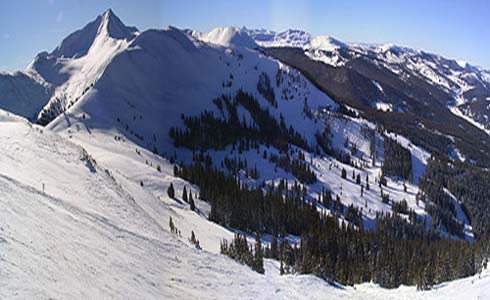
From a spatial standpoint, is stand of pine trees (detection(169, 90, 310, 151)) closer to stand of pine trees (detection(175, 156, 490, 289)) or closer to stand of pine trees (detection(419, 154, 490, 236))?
stand of pine trees (detection(175, 156, 490, 289))

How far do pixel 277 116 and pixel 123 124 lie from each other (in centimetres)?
8266

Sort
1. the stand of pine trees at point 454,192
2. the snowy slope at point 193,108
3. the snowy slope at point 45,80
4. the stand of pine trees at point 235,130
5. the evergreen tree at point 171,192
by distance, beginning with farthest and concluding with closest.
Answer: the snowy slope at point 45,80 → the stand of pine trees at point 454,192 → the stand of pine trees at point 235,130 → the snowy slope at point 193,108 → the evergreen tree at point 171,192

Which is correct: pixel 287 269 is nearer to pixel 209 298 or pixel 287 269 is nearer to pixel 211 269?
pixel 211 269

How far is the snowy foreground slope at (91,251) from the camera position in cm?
1611

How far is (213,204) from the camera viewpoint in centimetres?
6744

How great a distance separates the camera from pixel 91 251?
67.3ft

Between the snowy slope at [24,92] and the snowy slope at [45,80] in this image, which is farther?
the snowy slope at [24,92]

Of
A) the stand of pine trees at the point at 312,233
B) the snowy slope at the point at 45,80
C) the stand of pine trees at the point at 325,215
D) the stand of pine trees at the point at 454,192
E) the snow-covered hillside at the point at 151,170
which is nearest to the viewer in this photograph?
the snow-covered hillside at the point at 151,170

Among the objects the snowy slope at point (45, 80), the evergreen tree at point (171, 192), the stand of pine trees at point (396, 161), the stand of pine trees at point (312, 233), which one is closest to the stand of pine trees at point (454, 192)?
the stand of pine trees at point (396, 161)

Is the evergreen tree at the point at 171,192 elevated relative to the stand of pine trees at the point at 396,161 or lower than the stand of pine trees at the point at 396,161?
elevated

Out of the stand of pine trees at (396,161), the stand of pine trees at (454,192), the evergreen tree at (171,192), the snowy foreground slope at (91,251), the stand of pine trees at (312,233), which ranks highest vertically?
the snowy foreground slope at (91,251)

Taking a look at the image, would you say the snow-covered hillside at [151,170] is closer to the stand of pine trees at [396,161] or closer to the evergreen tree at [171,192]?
the evergreen tree at [171,192]

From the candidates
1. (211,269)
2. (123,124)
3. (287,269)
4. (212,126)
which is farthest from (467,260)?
(212,126)

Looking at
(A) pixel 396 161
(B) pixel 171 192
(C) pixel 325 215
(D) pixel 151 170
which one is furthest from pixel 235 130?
(A) pixel 396 161
